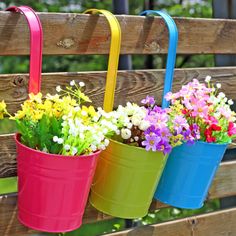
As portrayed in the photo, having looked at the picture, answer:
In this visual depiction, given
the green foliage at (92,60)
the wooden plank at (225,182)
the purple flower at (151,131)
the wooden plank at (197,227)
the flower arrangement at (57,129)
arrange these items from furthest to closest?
the green foliage at (92,60), the wooden plank at (225,182), the wooden plank at (197,227), the purple flower at (151,131), the flower arrangement at (57,129)

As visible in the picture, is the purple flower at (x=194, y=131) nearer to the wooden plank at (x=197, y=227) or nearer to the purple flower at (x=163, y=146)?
the purple flower at (x=163, y=146)

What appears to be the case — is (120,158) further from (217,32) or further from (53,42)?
(217,32)

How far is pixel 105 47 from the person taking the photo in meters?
1.72

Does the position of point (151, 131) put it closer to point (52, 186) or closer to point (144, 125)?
point (144, 125)

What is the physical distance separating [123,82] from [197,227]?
24.8 inches

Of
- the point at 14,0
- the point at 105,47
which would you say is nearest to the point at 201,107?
the point at 105,47

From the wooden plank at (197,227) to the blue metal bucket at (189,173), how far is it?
0.80ft

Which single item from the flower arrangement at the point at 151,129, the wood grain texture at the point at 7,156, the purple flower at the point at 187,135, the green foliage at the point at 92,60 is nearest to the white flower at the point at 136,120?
the flower arrangement at the point at 151,129

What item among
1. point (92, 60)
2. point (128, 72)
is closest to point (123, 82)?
point (128, 72)

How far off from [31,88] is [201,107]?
1.54 feet

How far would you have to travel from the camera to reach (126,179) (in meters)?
1.51

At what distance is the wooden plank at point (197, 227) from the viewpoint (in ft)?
6.22

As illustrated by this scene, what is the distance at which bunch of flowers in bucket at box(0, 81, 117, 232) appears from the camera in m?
1.34

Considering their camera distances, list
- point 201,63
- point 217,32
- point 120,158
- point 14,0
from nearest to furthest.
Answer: point 120,158
point 217,32
point 14,0
point 201,63
